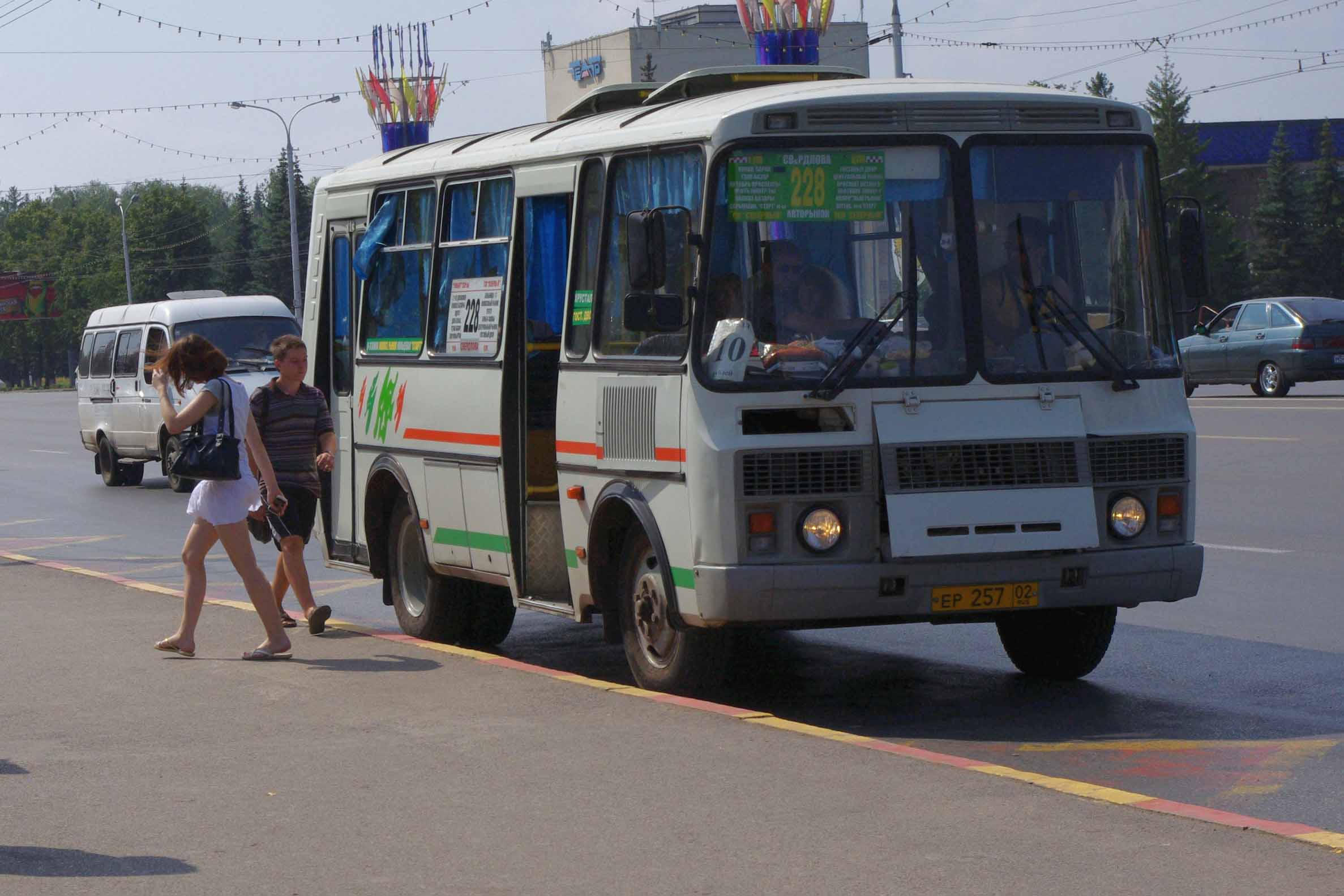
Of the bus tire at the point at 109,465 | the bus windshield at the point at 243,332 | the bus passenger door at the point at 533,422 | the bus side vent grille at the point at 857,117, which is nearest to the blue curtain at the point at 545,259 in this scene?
the bus passenger door at the point at 533,422

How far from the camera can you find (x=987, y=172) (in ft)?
29.1

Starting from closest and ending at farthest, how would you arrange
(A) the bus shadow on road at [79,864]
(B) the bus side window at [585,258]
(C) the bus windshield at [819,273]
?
(A) the bus shadow on road at [79,864], (C) the bus windshield at [819,273], (B) the bus side window at [585,258]

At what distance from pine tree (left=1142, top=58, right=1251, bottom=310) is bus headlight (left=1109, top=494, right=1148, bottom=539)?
251 ft

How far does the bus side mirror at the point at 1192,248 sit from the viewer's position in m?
9.16

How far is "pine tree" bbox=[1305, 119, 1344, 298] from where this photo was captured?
90.7 meters

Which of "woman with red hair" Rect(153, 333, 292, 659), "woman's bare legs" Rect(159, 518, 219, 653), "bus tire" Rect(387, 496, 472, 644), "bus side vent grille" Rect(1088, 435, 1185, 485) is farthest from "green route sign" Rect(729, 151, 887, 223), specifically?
"bus tire" Rect(387, 496, 472, 644)

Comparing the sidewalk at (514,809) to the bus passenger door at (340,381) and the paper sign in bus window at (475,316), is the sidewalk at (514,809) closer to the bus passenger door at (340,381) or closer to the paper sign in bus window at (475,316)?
the paper sign in bus window at (475,316)

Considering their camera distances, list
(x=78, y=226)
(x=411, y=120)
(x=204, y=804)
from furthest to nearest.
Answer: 1. (x=78, y=226)
2. (x=411, y=120)
3. (x=204, y=804)

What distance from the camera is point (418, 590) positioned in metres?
11.9

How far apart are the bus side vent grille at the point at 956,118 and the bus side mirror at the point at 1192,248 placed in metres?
0.96

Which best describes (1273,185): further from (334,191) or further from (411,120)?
(334,191)

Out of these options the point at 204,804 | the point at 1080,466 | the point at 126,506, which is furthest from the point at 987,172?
the point at 126,506

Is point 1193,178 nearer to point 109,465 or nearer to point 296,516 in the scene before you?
point 109,465

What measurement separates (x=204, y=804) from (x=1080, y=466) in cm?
388
